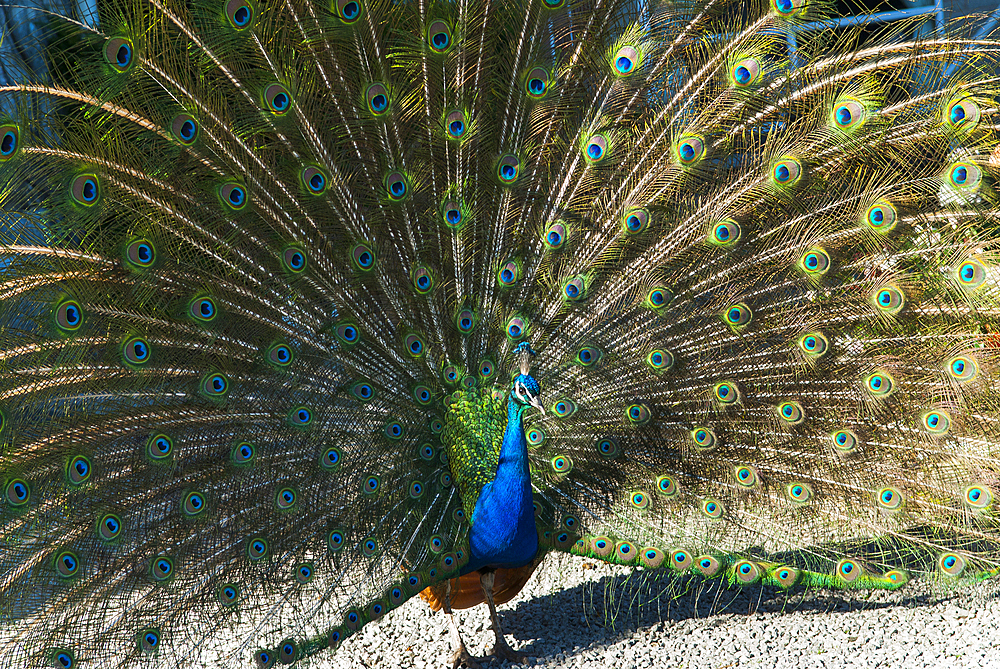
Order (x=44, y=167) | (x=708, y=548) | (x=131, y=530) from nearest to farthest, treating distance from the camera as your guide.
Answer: (x=44, y=167) < (x=131, y=530) < (x=708, y=548)

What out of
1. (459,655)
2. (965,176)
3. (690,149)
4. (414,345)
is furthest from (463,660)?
(965,176)

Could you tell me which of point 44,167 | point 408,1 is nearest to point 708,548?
point 408,1

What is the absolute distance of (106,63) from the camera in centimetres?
273

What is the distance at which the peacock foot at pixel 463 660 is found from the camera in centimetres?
351

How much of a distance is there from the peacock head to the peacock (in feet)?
0.05

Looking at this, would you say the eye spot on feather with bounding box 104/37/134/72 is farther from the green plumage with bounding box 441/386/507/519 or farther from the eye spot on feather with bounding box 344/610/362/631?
the eye spot on feather with bounding box 344/610/362/631

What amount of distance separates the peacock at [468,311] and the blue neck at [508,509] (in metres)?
0.01

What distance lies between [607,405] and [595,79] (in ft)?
4.70

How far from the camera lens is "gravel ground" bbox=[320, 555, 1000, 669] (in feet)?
11.5

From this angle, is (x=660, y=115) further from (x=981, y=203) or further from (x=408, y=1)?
(x=981, y=203)

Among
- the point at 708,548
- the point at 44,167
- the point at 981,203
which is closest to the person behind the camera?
the point at 44,167

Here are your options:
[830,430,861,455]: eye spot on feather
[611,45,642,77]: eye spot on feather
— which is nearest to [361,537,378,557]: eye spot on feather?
[830,430,861,455]: eye spot on feather

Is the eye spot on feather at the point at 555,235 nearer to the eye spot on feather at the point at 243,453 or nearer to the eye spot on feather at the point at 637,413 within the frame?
the eye spot on feather at the point at 637,413

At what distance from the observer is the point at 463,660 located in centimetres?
352
